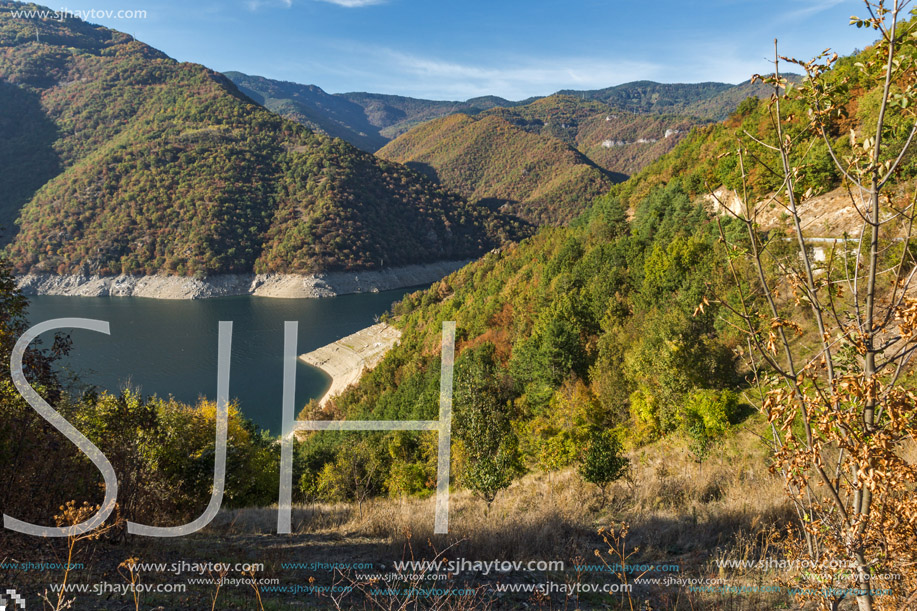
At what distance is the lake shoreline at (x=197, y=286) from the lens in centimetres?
8738

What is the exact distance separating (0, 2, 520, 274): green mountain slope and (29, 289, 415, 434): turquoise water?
1508 centimetres

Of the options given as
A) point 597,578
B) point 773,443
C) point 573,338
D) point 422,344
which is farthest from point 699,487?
point 422,344

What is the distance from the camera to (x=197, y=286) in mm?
87750

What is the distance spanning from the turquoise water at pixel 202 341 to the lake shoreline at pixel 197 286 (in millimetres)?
2677

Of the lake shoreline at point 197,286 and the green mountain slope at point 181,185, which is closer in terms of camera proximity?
the lake shoreline at point 197,286

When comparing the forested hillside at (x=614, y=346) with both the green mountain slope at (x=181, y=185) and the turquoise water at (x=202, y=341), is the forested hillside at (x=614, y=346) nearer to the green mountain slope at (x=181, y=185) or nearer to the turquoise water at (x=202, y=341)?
the turquoise water at (x=202, y=341)

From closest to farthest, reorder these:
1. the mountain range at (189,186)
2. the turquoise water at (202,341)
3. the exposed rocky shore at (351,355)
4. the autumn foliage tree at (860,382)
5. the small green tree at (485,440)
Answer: the autumn foliage tree at (860,382) < the small green tree at (485,440) < the turquoise water at (202,341) < the exposed rocky shore at (351,355) < the mountain range at (189,186)

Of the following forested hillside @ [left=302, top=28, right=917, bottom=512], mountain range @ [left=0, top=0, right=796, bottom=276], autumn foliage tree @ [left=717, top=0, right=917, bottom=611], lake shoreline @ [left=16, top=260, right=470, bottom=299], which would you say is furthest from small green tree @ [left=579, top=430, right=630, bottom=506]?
mountain range @ [left=0, top=0, right=796, bottom=276]

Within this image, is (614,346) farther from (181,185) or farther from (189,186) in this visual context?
(181,185)

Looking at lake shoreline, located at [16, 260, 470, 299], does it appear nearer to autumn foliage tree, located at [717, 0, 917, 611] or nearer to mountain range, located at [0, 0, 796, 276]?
mountain range, located at [0, 0, 796, 276]

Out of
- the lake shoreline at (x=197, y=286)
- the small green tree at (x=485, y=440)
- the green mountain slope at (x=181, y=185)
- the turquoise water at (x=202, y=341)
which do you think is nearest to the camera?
the small green tree at (x=485, y=440)

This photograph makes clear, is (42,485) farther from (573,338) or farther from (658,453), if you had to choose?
(573,338)

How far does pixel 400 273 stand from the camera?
10875 cm

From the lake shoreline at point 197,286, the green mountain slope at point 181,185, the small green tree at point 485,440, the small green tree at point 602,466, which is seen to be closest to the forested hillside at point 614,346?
the small green tree at point 485,440
